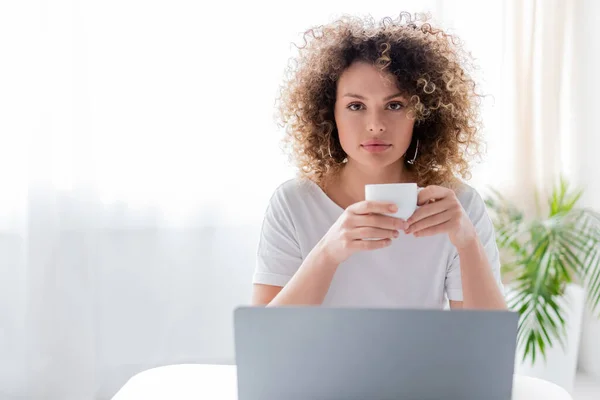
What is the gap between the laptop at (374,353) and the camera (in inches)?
31.9

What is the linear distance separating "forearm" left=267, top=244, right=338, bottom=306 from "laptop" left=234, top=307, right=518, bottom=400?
51 centimetres

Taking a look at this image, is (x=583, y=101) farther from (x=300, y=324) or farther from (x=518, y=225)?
(x=300, y=324)

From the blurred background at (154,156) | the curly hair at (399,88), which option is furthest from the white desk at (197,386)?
the blurred background at (154,156)

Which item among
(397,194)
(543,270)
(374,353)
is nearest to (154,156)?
(543,270)

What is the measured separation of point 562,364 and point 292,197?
155 centimetres

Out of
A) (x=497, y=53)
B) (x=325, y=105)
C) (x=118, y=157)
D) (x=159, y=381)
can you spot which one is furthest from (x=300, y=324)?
(x=497, y=53)

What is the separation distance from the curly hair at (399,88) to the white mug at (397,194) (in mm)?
386

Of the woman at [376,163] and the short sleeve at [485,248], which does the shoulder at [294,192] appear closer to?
the woman at [376,163]

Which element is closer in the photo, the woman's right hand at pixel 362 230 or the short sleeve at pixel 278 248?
the woman's right hand at pixel 362 230

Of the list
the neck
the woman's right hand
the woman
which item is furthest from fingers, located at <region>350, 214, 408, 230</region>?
the neck

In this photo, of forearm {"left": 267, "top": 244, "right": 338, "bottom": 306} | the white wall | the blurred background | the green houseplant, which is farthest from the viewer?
the white wall

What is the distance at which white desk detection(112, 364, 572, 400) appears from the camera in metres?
1.06

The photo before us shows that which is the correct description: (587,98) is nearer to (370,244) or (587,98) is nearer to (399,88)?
(399,88)

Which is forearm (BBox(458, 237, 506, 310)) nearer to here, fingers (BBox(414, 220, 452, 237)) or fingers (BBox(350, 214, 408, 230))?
fingers (BBox(414, 220, 452, 237))
